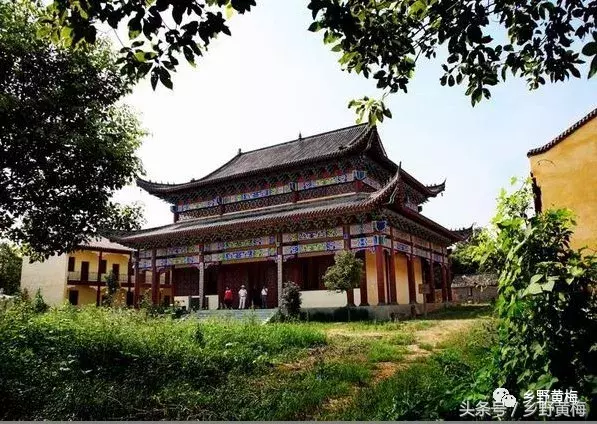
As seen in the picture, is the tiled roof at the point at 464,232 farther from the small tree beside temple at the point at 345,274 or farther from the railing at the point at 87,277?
the railing at the point at 87,277

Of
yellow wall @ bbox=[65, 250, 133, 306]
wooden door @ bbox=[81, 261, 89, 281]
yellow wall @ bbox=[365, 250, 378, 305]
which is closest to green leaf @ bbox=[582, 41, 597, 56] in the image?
yellow wall @ bbox=[365, 250, 378, 305]

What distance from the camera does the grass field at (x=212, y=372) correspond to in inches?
192

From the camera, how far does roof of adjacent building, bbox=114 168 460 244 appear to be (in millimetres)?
16969

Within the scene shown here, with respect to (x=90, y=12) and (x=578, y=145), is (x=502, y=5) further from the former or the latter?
(x=578, y=145)

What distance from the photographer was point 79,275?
1396 inches

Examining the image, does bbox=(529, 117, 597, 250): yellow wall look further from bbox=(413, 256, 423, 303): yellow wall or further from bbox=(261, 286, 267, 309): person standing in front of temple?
bbox=(413, 256, 423, 303): yellow wall

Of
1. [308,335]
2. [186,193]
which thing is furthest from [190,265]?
[308,335]

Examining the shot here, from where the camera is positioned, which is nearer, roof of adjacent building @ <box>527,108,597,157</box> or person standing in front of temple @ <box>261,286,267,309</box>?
roof of adjacent building @ <box>527,108,597,157</box>

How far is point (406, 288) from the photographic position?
22.4 m

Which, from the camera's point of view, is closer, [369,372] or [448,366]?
[448,366]

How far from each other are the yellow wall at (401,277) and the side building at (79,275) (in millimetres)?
21366

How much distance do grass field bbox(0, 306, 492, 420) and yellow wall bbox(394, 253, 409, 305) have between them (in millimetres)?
11475

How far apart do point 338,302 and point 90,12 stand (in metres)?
16.6

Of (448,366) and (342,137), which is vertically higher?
(342,137)
